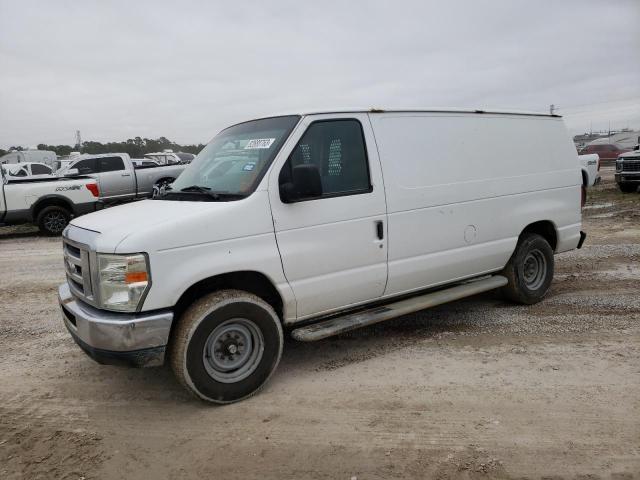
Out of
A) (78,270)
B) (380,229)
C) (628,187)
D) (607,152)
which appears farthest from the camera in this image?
(607,152)

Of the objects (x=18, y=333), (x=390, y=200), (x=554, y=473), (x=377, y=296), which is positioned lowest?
(x=554, y=473)

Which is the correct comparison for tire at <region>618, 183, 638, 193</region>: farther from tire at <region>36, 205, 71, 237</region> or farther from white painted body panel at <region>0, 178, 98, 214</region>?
tire at <region>36, 205, 71, 237</region>

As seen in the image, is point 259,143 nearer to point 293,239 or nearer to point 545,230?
point 293,239

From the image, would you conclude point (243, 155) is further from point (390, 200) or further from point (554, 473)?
point (554, 473)

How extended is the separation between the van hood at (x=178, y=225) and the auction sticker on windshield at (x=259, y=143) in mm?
496

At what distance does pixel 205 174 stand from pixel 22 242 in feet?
31.7

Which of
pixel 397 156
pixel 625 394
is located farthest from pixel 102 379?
pixel 625 394

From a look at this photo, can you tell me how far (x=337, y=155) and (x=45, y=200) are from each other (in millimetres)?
10787

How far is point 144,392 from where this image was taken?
160 inches

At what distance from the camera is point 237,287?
3.94 meters

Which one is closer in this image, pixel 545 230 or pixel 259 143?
pixel 259 143

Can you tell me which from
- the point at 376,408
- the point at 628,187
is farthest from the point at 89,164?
the point at 628,187

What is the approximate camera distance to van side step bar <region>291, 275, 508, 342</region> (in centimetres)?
403

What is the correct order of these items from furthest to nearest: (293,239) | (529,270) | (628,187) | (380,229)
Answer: (628,187)
(529,270)
(380,229)
(293,239)
